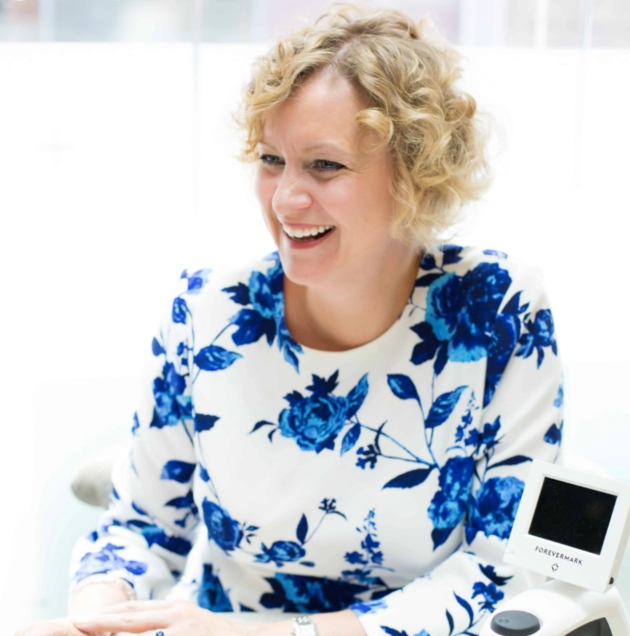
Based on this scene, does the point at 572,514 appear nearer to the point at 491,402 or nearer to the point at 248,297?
the point at 491,402

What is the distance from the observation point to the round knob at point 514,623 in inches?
32.7

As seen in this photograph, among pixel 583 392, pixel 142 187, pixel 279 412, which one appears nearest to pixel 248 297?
pixel 279 412

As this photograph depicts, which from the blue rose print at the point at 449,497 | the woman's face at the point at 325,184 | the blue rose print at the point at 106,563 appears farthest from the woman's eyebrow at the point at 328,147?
the blue rose print at the point at 106,563

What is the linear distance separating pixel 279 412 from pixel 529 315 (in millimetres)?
410

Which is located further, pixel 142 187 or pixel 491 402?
pixel 142 187

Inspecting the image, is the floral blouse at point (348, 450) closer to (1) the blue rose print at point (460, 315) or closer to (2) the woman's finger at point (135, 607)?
(1) the blue rose print at point (460, 315)

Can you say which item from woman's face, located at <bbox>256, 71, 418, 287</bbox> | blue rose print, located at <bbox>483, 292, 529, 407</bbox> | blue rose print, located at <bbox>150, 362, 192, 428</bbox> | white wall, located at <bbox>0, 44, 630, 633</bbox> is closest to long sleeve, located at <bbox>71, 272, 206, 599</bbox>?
blue rose print, located at <bbox>150, 362, 192, 428</bbox>

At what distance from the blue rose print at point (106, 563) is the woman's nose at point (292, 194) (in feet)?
1.92

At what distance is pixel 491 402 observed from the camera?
1.23 m

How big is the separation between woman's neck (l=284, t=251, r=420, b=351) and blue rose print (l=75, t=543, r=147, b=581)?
1.42 feet

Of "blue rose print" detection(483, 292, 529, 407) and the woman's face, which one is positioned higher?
the woman's face

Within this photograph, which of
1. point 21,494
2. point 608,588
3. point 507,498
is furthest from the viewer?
point 21,494

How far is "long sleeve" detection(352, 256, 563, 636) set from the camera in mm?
1137

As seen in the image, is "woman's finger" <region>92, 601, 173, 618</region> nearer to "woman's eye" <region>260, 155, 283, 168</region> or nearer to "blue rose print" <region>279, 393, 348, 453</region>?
"blue rose print" <region>279, 393, 348, 453</region>
